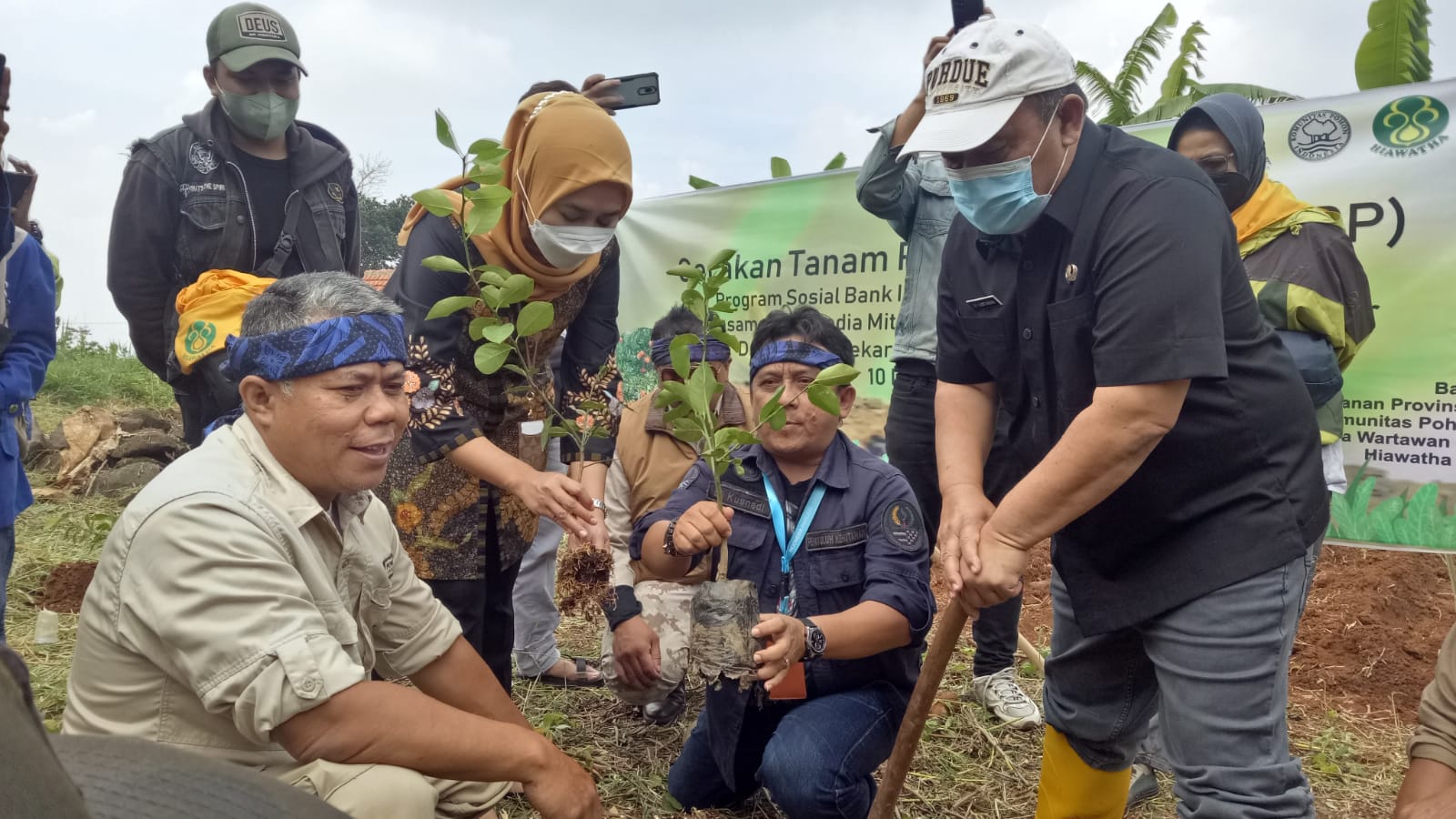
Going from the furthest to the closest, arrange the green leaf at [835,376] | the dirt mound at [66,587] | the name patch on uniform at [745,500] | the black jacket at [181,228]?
1. the dirt mound at [66,587]
2. the black jacket at [181,228]
3. the name patch on uniform at [745,500]
4. the green leaf at [835,376]

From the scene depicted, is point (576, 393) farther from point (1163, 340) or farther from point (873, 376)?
point (873, 376)

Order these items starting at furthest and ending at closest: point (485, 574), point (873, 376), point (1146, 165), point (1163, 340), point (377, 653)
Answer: point (873, 376), point (485, 574), point (377, 653), point (1146, 165), point (1163, 340)

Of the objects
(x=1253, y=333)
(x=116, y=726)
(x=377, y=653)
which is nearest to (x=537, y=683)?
(x=377, y=653)

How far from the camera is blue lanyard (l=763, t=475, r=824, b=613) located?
2.71 m

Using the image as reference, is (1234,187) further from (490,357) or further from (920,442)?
(490,357)

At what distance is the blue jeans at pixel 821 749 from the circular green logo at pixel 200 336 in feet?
6.00

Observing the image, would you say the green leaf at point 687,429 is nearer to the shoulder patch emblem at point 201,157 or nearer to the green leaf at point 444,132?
the green leaf at point 444,132

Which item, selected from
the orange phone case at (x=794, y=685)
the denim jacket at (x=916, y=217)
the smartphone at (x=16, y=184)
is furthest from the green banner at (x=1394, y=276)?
the smartphone at (x=16, y=184)

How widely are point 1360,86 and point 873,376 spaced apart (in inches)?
137

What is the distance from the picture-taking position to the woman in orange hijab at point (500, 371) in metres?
2.66

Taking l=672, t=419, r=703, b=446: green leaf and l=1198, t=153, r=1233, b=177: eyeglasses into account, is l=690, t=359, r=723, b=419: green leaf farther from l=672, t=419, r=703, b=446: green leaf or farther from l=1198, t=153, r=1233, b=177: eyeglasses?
l=1198, t=153, r=1233, b=177: eyeglasses

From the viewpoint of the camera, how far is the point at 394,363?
199cm

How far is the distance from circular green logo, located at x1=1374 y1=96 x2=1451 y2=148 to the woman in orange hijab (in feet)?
10.8

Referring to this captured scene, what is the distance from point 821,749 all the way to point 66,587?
468 centimetres
